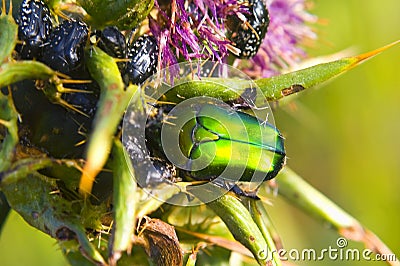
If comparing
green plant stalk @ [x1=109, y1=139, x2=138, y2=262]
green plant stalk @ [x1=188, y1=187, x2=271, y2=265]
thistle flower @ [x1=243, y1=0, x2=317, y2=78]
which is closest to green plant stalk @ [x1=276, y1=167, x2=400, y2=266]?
thistle flower @ [x1=243, y1=0, x2=317, y2=78]

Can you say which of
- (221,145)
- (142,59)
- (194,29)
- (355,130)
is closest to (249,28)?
(194,29)

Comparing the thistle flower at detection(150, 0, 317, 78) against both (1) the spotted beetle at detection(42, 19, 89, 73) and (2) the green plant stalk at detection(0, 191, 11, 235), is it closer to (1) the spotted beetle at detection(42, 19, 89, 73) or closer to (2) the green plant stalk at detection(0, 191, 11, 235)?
(1) the spotted beetle at detection(42, 19, 89, 73)

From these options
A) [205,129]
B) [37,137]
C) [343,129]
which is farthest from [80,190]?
[343,129]

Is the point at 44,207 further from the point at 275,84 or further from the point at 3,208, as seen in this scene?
the point at 275,84

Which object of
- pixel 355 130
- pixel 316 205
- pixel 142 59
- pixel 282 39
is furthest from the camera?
pixel 355 130

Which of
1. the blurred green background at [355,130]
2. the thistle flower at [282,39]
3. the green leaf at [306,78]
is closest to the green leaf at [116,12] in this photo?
the green leaf at [306,78]

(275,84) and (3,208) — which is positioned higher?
(275,84)
